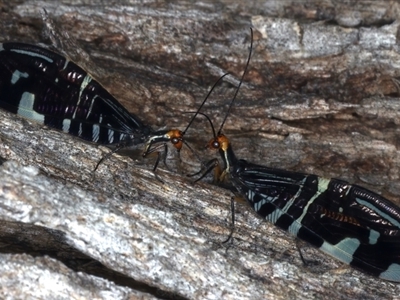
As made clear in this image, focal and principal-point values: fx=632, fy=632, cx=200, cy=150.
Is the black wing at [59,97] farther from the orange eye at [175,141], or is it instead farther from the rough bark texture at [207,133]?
the orange eye at [175,141]

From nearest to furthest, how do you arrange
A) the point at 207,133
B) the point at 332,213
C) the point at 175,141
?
the point at 332,213, the point at 175,141, the point at 207,133

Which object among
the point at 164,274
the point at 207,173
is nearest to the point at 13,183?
the point at 164,274

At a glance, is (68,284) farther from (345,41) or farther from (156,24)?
(345,41)

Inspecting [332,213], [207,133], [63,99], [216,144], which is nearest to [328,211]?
[332,213]

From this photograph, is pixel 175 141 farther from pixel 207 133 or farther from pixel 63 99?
pixel 63 99

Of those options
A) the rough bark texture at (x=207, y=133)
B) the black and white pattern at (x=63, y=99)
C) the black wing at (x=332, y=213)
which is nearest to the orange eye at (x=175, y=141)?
the black and white pattern at (x=63, y=99)

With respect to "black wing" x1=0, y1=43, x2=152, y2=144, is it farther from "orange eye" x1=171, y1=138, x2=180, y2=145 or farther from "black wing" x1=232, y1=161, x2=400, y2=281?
"black wing" x1=232, y1=161, x2=400, y2=281
